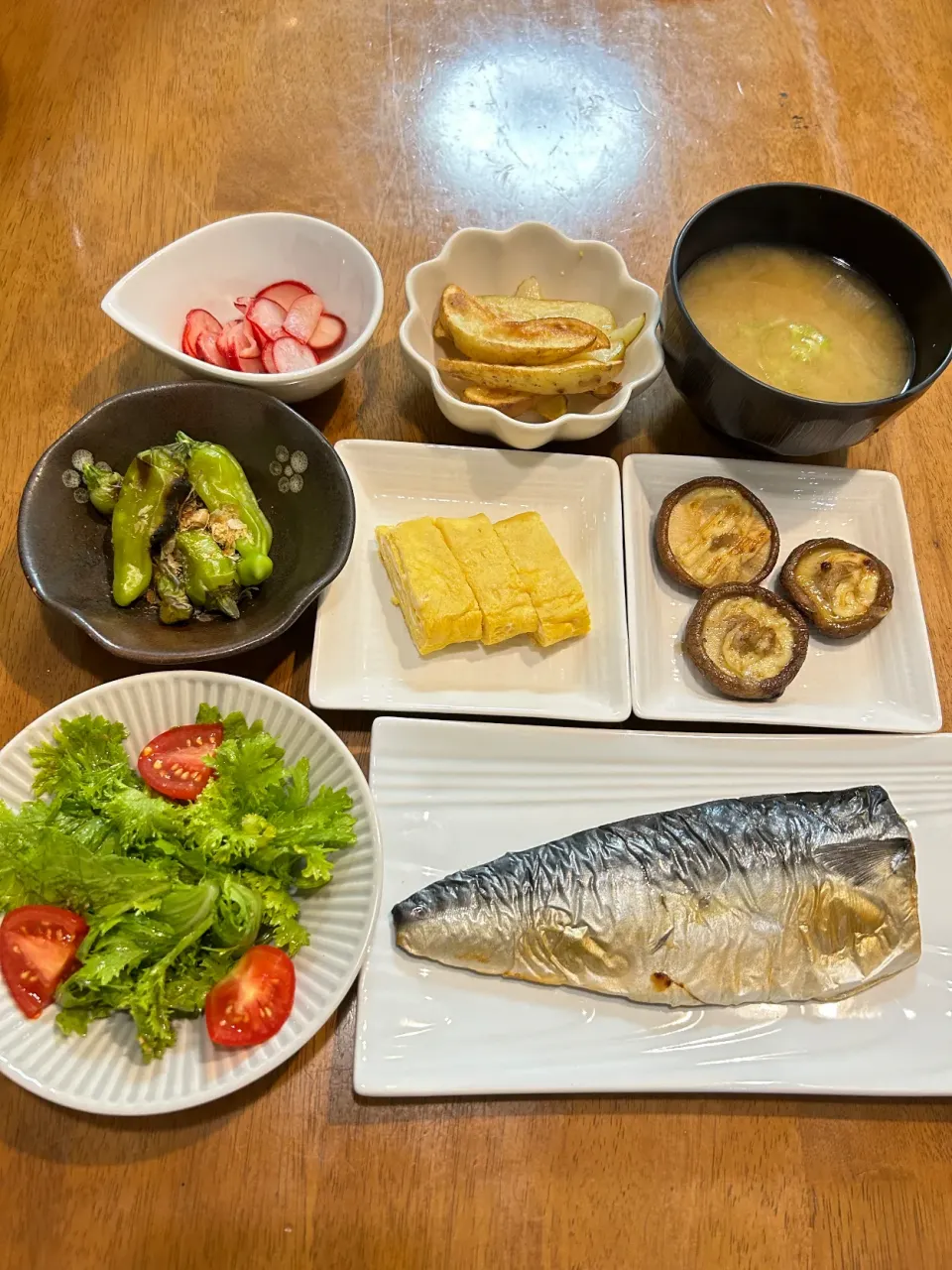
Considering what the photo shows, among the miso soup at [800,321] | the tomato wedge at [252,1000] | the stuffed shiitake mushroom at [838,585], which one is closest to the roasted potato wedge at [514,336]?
the miso soup at [800,321]

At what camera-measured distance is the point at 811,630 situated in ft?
5.55

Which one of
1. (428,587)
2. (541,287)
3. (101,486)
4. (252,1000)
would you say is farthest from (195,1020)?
(541,287)

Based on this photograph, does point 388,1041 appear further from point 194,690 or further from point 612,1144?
point 194,690

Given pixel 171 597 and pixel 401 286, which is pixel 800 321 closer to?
pixel 401 286

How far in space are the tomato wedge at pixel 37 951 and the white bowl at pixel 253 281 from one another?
3.18 feet

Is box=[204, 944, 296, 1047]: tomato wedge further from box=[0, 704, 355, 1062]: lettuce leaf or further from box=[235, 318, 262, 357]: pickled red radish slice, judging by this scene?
box=[235, 318, 262, 357]: pickled red radish slice

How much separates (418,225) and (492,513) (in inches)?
33.3

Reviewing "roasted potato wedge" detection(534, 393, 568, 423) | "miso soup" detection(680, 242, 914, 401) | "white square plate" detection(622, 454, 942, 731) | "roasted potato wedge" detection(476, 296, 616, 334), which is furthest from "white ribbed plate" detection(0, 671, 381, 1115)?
"miso soup" detection(680, 242, 914, 401)

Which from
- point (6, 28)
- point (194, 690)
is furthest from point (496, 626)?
point (6, 28)

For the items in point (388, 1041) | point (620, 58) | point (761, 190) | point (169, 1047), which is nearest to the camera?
point (169, 1047)

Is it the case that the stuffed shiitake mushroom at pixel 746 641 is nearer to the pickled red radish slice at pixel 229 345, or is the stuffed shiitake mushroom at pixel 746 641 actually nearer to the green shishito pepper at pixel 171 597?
the green shishito pepper at pixel 171 597

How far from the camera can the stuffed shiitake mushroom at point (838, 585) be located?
1.66m

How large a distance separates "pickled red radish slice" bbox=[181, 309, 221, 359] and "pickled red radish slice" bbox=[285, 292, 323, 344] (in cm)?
15

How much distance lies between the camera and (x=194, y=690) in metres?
1.36
